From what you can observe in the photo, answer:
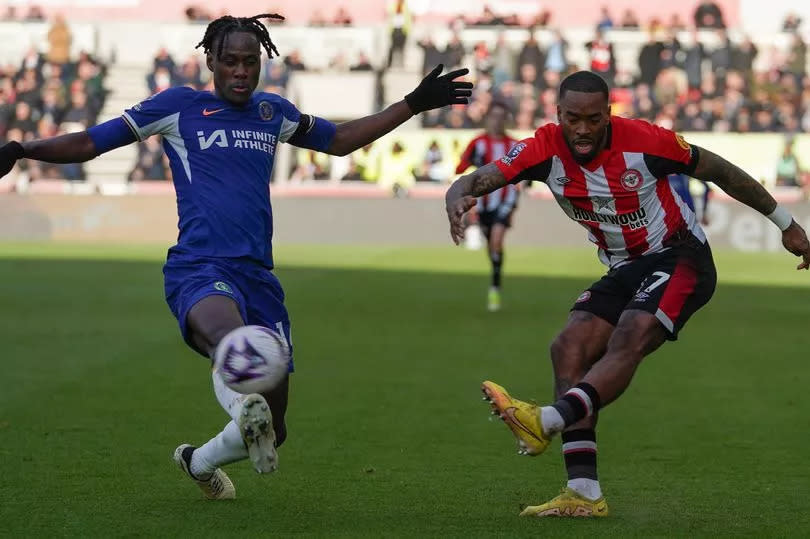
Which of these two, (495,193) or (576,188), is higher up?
(576,188)

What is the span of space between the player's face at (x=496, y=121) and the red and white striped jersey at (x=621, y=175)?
39.4 ft

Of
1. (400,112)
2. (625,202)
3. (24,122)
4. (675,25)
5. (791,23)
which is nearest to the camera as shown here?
(625,202)

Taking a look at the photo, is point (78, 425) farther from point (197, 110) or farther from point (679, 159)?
point (679, 159)

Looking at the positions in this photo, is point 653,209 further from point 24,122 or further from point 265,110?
point 24,122

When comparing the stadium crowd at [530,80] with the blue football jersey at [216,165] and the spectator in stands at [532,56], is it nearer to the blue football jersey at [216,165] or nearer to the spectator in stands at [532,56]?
the spectator in stands at [532,56]

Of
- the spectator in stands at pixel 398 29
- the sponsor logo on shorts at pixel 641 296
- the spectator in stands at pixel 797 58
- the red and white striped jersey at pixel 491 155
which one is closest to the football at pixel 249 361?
the sponsor logo on shorts at pixel 641 296

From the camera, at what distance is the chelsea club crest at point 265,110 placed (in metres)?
7.12

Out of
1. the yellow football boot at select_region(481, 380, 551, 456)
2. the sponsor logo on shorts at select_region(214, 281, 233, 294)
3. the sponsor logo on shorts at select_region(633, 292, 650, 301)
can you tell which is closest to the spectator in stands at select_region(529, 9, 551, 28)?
the sponsor logo on shorts at select_region(633, 292, 650, 301)

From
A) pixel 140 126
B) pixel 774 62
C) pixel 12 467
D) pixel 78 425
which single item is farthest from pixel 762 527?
pixel 774 62

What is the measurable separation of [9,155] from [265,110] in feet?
3.85

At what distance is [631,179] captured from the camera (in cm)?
700

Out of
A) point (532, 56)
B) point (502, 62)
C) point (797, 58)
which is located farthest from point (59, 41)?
point (797, 58)

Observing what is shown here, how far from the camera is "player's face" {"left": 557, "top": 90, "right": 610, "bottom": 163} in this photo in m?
6.73

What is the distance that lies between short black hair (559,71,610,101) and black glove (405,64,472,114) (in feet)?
2.84
